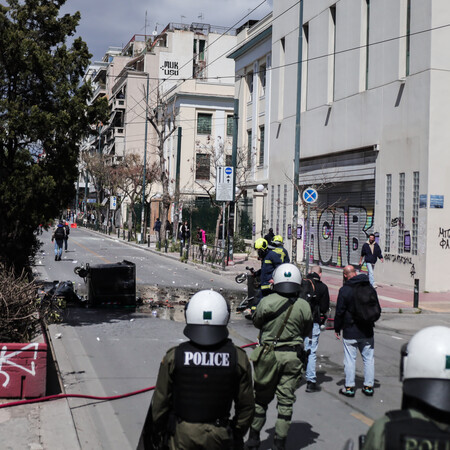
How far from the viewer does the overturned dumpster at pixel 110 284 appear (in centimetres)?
1455

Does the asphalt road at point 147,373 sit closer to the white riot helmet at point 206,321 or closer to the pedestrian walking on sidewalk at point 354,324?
the pedestrian walking on sidewalk at point 354,324

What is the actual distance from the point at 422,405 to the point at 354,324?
5500 mm

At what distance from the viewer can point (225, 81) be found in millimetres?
67250

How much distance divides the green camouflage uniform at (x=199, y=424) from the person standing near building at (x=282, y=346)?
5.46ft

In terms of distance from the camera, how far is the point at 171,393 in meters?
3.74

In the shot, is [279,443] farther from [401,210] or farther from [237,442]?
[401,210]

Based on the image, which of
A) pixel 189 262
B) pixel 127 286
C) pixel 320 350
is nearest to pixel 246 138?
pixel 189 262

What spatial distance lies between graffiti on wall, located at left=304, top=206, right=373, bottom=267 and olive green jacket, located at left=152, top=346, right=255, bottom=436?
20.7m

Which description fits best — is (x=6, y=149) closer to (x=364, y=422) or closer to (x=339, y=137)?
(x=364, y=422)

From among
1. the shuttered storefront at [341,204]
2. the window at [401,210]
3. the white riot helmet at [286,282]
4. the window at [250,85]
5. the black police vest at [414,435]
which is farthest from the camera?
the window at [250,85]

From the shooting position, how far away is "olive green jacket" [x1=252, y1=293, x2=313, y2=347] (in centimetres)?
589

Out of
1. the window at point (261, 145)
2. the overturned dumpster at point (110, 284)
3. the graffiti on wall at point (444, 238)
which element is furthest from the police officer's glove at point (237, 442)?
the window at point (261, 145)

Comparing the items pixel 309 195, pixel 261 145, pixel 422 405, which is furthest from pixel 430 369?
pixel 261 145

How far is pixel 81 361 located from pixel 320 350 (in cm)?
408
